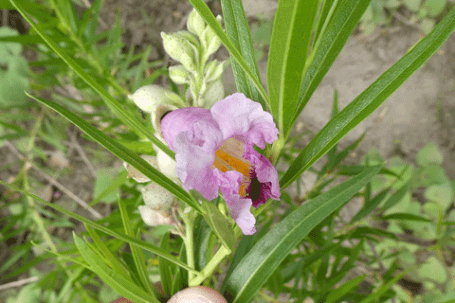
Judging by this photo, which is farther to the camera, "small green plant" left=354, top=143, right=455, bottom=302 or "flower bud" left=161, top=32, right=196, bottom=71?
"small green plant" left=354, top=143, right=455, bottom=302

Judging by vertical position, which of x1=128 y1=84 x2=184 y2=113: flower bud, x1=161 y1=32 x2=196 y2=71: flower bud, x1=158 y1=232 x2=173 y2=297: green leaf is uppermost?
x1=161 y1=32 x2=196 y2=71: flower bud

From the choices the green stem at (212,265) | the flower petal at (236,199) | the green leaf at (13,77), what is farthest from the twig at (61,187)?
the flower petal at (236,199)

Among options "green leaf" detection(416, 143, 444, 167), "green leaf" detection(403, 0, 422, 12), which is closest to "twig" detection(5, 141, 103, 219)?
"green leaf" detection(416, 143, 444, 167)

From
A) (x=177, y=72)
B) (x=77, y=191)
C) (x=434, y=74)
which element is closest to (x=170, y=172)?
(x=177, y=72)

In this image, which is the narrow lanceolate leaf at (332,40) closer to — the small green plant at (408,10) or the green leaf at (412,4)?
the small green plant at (408,10)

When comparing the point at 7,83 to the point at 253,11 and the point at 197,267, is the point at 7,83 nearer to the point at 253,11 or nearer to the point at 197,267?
the point at 253,11

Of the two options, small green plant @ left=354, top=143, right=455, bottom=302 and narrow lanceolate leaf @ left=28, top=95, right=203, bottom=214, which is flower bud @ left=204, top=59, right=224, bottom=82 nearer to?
narrow lanceolate leaf @ left=28, top=95, right=203, bottom=214

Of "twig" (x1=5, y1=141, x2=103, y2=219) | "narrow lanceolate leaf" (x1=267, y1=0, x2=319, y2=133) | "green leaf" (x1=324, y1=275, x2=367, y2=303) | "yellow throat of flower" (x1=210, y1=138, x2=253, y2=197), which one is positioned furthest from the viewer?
"twig" (x1=5, y1=141, x2=103, y2=219)
